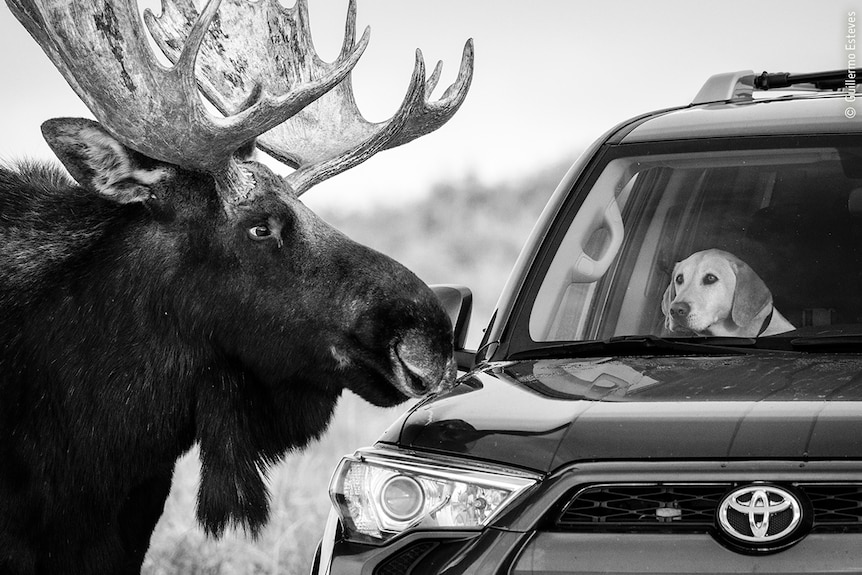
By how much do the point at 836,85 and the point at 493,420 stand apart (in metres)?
2.48

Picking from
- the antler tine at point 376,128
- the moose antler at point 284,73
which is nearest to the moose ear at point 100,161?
the antler tine at point 376,128

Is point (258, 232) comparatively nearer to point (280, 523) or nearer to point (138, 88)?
point (138, 88)

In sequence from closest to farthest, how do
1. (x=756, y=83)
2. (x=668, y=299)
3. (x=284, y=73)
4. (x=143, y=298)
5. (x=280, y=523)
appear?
(x=668, y=299) → (x=143, y=298) → (x=756, y=83) → (x=284, y=73) → (x=280, y=523)

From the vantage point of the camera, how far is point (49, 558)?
14.0 feet

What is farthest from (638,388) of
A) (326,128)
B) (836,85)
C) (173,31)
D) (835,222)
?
(173,31)

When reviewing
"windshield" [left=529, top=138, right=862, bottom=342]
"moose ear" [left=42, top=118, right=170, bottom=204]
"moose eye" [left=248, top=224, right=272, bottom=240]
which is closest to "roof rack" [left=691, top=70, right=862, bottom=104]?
"windshield" [left=529, top=138, right=862, bottom=342]

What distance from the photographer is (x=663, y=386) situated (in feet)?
9.23

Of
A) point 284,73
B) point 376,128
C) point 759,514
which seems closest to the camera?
point 759,514

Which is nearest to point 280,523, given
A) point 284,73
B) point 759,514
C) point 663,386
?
point 284,73

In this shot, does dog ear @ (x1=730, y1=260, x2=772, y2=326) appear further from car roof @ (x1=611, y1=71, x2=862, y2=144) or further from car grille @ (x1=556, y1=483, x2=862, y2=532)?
car grille @ (x1=556, y1=483, x2=862, y2=532)

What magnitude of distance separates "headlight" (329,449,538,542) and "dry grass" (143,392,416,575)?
3.27 m

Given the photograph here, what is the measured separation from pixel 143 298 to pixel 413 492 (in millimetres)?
1970

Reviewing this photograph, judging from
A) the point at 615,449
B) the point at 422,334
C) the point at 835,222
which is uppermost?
the point at 835,222

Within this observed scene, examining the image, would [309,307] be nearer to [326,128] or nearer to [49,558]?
[49,558]
